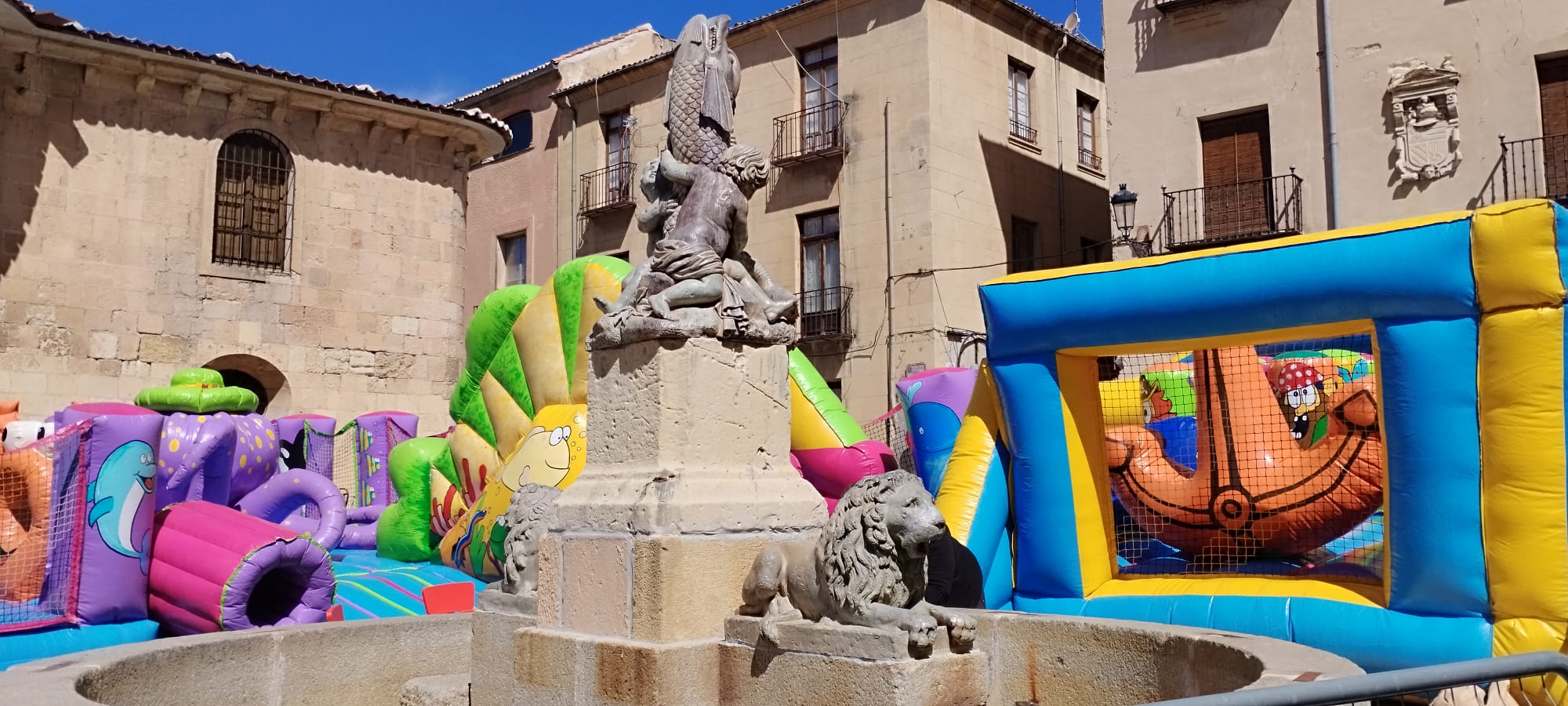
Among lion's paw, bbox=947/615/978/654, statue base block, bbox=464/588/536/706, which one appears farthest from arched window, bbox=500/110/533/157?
lion's paw, bbox=947/615/978/654

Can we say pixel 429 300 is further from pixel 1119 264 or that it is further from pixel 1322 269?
pixel 1322 269

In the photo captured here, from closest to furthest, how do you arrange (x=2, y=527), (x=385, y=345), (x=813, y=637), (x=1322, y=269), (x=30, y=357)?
1. (x=813, y=637)
2. (x=1322, y=269)
3. (x=2, y=527)
4. (x=30, y=357)
5. (x=385, y=345)

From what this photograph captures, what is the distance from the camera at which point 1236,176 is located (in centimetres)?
1359

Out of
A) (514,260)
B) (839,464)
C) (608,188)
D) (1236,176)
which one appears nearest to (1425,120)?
(1236,176)

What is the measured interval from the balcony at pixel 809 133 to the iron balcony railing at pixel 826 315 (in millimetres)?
1921

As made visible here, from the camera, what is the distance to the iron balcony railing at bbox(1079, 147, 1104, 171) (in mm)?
18141

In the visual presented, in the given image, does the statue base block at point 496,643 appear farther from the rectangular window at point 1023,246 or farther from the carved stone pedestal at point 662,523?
the rectangular window at point 1023,246

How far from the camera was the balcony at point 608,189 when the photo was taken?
60.3 ft

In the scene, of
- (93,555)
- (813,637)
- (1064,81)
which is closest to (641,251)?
(1064,81)

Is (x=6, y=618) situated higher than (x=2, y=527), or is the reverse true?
(x=2, y=527)

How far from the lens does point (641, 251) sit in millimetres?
18109

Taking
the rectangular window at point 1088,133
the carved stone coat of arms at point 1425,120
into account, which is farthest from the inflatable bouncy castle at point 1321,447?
the rectangular window at point 1088,133

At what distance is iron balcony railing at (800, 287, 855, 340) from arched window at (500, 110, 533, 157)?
23.8 feet

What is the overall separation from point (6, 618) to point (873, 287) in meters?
11.0
